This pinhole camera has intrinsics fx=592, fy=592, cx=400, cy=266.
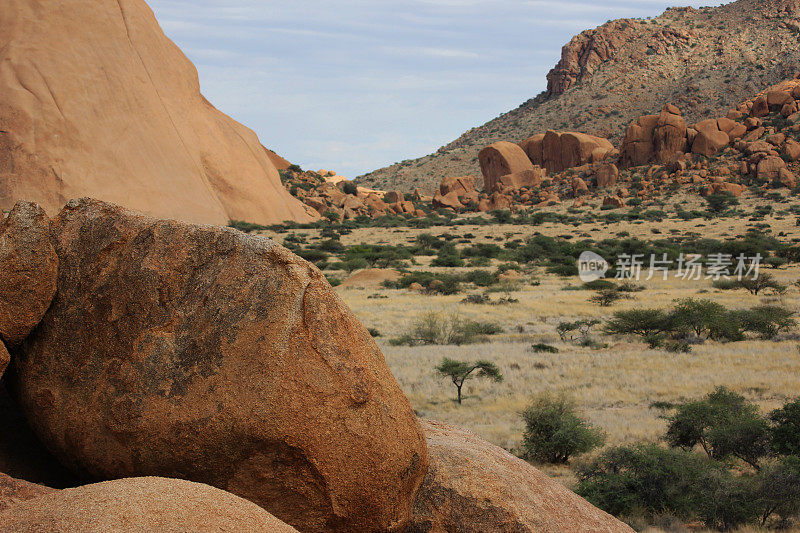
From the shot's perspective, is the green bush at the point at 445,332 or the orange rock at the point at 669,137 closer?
the green bush at the point at 445,332

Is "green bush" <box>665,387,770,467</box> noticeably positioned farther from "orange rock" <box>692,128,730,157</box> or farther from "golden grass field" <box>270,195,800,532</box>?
"orange rock" <box>692,128,730,157</box>

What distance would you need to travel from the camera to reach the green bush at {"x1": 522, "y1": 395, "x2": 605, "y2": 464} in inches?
401

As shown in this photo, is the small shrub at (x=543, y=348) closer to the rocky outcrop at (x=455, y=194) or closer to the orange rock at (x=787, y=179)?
the orange rock at (x=787, y=179)

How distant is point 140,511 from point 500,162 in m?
85.8

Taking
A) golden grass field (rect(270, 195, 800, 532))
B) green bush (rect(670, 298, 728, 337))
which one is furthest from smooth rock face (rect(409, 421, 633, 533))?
green bush (rect(670, 298, 728, 337))

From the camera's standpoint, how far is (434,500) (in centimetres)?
438

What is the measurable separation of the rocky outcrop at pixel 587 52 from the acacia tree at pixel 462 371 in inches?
4597

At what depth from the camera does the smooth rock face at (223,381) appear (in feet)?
11.6

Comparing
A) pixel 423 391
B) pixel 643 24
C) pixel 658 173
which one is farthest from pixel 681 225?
pixel 643 24

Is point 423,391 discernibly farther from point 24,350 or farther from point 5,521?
point 5,521

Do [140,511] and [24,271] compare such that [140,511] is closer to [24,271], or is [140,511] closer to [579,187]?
[24,271]

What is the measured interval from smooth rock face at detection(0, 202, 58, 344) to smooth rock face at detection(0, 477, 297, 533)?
156 centimetres

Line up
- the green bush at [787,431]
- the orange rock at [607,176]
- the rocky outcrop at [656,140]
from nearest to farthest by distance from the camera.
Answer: the green bush at [787,431], the rocky outcrop at [656,140], the orange rock at [607,176]

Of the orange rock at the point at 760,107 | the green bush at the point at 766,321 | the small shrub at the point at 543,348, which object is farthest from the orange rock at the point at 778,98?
the small shrub at the point at 543,348
